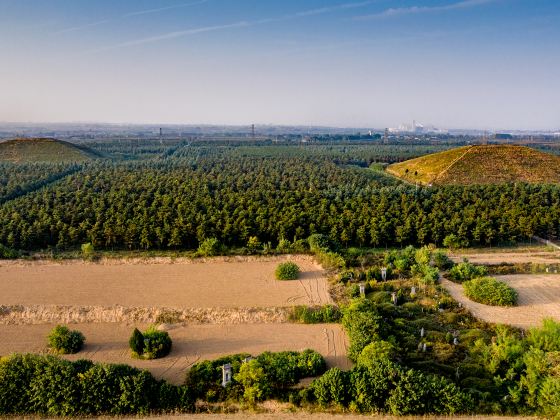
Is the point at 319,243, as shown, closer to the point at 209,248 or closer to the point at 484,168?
the point at 209,248

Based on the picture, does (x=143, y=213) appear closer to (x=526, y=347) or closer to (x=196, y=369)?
(x=196, y=369)

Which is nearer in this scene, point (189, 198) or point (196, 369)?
point (196, 369)

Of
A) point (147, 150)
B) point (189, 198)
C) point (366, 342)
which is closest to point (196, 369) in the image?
point (366, 342)

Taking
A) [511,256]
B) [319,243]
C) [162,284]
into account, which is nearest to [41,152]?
[162,284]

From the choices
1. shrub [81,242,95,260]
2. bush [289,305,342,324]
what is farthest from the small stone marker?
shrub [81,242,95,260]

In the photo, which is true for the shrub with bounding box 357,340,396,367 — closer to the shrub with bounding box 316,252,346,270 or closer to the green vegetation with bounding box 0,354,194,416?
the green vegetation with bounding box 0,354,194,416
